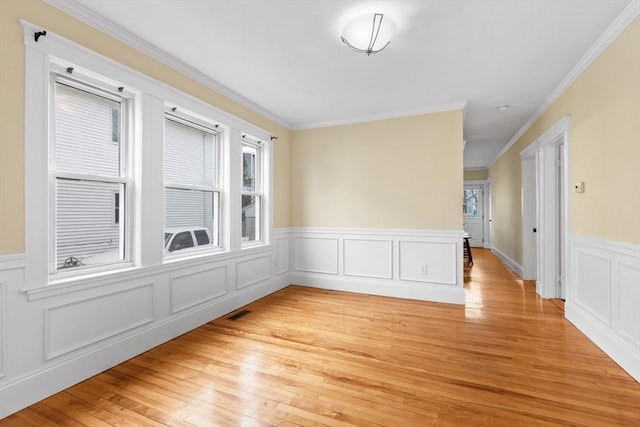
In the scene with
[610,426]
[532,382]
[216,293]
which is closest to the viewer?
[610,426]

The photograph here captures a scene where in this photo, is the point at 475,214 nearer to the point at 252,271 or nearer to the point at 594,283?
the point at 594,283

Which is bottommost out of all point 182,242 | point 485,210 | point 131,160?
point 182,242

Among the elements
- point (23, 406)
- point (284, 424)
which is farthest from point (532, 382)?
point (23, 406)

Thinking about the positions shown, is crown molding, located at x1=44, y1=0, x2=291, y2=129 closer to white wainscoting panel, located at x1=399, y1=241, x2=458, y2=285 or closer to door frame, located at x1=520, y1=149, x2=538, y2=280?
white wainscoting panel, located at x1=399, y1=241, x2=458, y2=285

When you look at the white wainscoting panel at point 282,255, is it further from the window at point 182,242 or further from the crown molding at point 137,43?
the crown molding at point 137,43

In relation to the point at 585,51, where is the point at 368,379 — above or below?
below

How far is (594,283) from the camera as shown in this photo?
9.04 feet

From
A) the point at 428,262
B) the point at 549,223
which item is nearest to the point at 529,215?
the point at 549,223

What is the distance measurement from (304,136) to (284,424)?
408cm

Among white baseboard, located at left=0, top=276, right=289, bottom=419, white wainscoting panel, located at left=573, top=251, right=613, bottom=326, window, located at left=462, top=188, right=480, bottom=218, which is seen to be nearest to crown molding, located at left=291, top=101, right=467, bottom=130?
white wainscoting panel, located at left=573, top=251, right=613, bottom=326

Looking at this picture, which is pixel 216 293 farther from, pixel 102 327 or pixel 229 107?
pixel 229 107

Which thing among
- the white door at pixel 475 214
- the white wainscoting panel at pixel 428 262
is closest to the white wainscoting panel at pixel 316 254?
the white wainscoting panel at pixel 428 262

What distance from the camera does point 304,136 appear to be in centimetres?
491

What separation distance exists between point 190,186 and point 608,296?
4.10m
